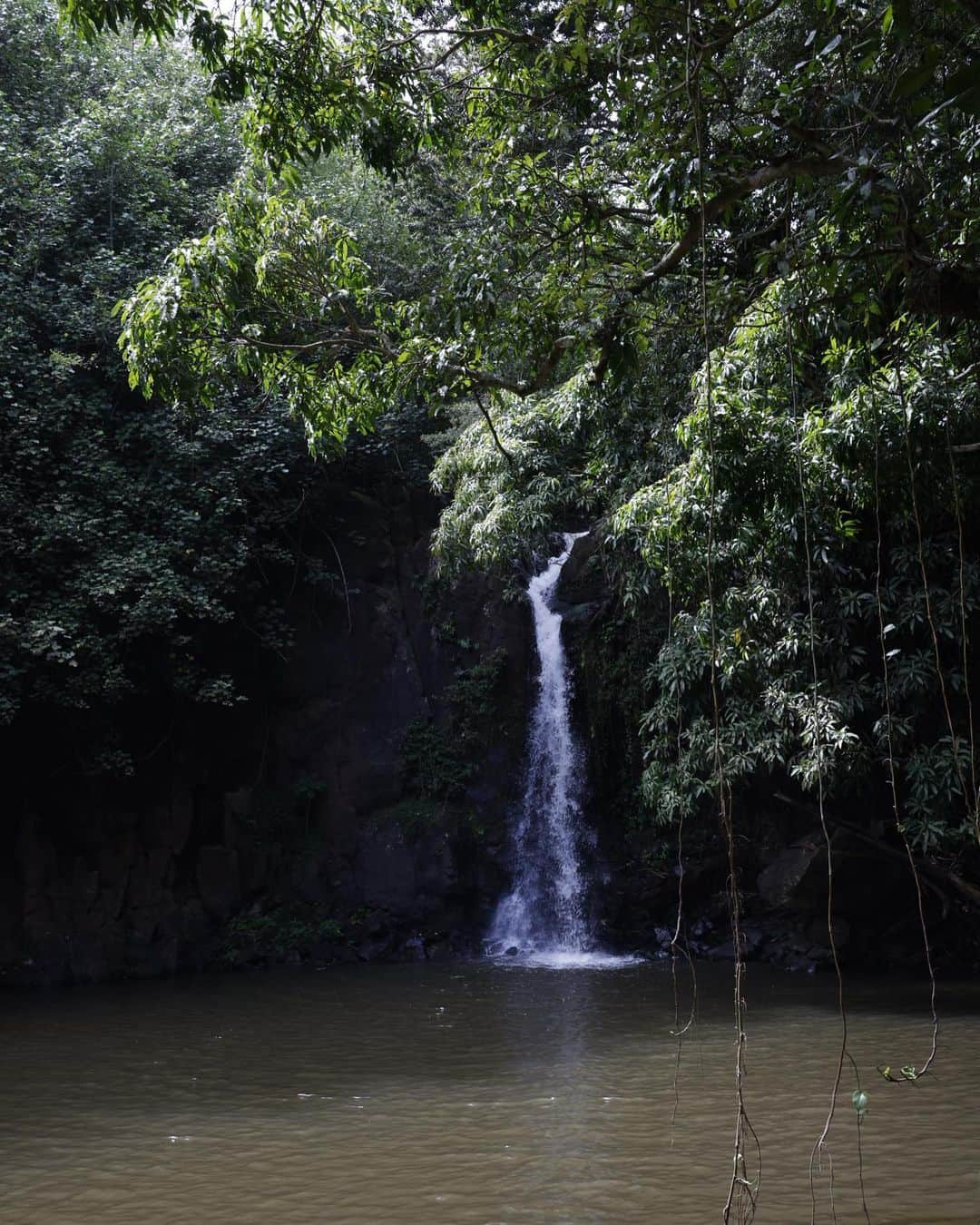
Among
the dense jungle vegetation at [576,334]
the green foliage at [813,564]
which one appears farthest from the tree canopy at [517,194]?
the green foliage at [813,564]

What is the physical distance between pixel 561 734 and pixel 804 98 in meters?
10.2

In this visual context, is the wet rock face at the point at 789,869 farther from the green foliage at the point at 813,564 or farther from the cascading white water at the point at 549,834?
the cascading white water at the point at 549,834

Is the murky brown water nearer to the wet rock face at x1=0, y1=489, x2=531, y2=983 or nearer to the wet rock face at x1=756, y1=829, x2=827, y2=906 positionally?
the wet rock face at x1=756, y1=829, x2=827, y2=906

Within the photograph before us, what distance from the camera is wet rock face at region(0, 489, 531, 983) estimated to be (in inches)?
529

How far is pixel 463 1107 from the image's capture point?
745 centimetres

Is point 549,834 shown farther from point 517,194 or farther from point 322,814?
point 517,194

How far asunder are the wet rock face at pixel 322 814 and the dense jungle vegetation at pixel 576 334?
1.42 meters

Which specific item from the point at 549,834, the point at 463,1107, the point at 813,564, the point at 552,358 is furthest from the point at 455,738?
the point at 552,358

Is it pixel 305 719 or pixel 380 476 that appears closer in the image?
pixel 305 719

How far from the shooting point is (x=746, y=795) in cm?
1349

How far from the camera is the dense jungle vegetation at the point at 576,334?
5.43 m

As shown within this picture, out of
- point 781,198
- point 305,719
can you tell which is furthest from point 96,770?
point 781,198

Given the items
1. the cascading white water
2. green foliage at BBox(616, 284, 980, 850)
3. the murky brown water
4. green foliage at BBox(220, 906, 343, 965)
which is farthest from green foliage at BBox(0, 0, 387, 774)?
green foliage at BBox(616, 284, 980, 850)

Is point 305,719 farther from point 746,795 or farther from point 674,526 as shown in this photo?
point 674,526
